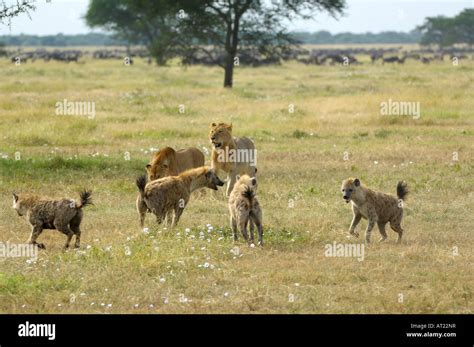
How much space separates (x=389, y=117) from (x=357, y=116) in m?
1.22

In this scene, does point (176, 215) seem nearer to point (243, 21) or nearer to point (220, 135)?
point (220, 135)

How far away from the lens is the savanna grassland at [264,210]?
992 centimetres

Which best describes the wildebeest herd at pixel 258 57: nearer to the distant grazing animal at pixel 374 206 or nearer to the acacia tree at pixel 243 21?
the acacia tree at pixel 243 21

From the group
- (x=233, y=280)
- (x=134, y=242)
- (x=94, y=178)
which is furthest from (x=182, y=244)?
(x=94, y=178)

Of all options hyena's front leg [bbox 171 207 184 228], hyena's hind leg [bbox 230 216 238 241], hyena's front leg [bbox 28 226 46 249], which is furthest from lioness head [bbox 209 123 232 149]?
hyena's front leg [bbox 28 226 46 249]

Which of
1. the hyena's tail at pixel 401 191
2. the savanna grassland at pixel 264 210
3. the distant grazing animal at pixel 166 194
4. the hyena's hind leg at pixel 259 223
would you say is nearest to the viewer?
the savanna grassland at pixel 264 210

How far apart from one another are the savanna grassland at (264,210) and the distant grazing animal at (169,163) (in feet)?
1.94

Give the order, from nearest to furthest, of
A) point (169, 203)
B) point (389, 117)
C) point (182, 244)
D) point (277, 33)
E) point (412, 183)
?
point (182, 244) < point (169, 203) < point (412, 183) < point (389, 117) < point (277, 33)

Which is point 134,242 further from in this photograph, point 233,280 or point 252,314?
point 252,314

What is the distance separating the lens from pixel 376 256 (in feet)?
38.3

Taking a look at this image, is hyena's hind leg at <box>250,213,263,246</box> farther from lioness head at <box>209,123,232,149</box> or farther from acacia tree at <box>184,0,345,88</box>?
acacia tree at <box>184,0,345,88</box>

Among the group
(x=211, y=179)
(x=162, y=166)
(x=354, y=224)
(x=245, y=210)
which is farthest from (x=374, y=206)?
(x=162, y=166)

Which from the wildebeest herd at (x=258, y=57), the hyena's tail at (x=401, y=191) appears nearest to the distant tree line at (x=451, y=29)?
the wildebeest herd at (x=258, y=57)

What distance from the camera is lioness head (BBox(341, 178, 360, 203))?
507 inches
